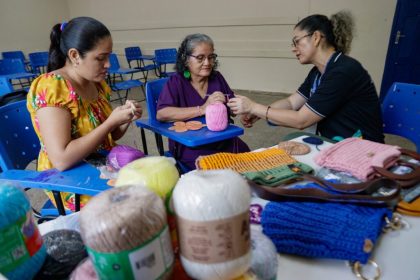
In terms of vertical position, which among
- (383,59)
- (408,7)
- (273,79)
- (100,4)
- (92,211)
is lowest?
(273,79)

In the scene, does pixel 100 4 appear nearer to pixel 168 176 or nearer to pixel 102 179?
pixel 102 179

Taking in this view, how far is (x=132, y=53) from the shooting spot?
686cm

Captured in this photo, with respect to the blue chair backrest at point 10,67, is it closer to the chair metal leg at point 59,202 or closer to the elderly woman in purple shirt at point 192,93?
the elderly woman in purple shirt at point 192,93

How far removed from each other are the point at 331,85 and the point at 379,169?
27.9 inches

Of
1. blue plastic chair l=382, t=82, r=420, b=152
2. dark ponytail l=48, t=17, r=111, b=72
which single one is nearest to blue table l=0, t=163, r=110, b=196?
dark ponytail l=48, t=17, r=111, b=72

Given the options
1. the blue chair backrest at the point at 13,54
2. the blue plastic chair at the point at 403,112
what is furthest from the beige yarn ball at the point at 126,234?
the blue chair backrest at the point at 13,54

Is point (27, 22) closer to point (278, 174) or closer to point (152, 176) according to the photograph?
point (278, 174)

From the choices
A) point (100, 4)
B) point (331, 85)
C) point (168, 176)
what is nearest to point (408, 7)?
point (331, 85)

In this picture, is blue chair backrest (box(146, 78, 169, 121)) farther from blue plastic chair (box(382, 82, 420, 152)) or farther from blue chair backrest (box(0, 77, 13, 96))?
blue plastic chair (box(382, 82, 420, 152))

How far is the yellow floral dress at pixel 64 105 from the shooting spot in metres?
1.21

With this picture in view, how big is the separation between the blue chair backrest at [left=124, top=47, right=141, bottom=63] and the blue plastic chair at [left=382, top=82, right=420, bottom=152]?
6008 mm

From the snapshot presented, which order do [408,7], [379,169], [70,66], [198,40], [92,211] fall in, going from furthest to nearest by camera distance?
[408,7] → [198,40] → [70,66] → [379,169] → [92,211]

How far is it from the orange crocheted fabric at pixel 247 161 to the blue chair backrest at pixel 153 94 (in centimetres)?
99

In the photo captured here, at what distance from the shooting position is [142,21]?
7.20m
